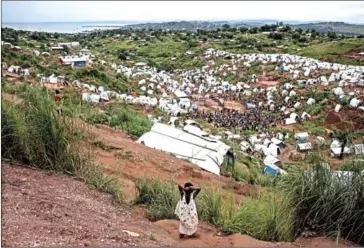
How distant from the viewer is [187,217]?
4316mm

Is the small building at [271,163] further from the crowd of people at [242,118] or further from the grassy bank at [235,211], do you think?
the grassy bank at [235,211]

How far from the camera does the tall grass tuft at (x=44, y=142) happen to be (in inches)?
205

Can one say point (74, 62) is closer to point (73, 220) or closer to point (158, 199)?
point (158, 199)

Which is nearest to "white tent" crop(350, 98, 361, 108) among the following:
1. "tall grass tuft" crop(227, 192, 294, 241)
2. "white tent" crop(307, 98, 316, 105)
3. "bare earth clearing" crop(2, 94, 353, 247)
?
"white tent" crop(307, 98, 316, 105)

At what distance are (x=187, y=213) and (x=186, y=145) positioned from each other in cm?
787

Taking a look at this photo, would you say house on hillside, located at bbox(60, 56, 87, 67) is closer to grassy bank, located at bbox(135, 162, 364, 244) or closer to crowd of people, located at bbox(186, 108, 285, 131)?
crowd of people, located at bbox(186, 108, 285, 131)

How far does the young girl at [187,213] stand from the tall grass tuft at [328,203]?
2.89 feet

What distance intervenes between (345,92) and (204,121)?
26.9 ft

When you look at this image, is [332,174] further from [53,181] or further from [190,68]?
[190,68]

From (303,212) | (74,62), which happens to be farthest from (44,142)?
(74,62)

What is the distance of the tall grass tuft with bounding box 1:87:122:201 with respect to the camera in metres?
5.22

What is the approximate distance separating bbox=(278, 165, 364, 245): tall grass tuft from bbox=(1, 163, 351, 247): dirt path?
6.8 inches

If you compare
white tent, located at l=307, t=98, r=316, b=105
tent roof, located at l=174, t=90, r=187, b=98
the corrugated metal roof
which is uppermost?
the corrugated metal roof

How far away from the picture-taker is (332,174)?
14.3 ft
